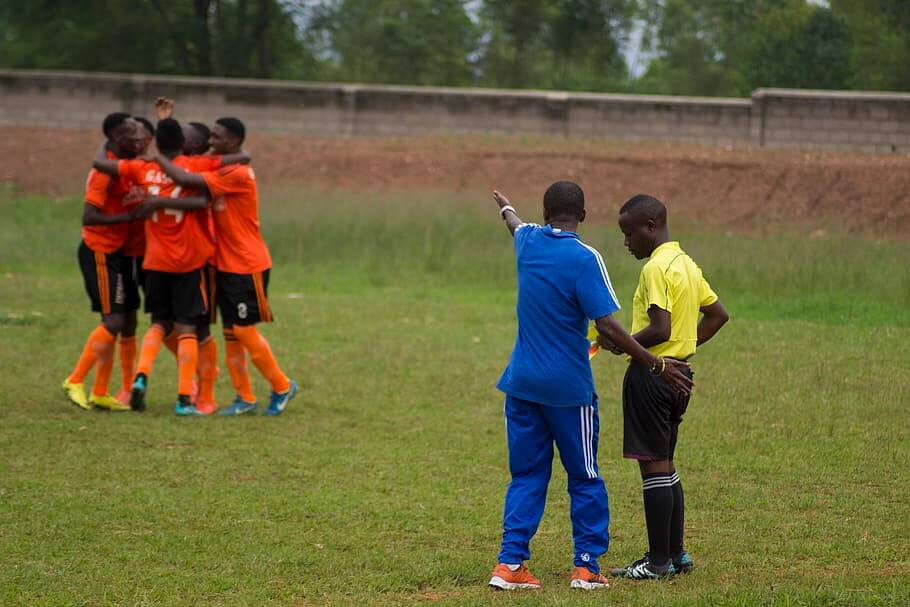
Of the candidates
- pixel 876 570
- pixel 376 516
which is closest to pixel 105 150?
pixel 376 516

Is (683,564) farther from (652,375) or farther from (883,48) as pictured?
(883,48)

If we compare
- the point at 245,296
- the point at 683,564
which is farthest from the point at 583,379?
the point at 245,296

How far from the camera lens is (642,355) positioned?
A: 5.41 m

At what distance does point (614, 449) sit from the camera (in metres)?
8.69

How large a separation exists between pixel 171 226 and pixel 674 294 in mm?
5069

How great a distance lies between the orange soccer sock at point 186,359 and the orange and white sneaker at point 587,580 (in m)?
4.89

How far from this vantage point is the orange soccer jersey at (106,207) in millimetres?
9633

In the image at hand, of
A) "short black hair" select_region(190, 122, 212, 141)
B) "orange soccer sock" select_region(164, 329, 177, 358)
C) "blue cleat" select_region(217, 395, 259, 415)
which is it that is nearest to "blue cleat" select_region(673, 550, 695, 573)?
"blue cleat" select_region(217, 395, 259, 415)

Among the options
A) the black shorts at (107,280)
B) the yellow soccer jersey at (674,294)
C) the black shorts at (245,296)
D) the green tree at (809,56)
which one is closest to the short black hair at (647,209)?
the yellow soccer jersey at (674,294)

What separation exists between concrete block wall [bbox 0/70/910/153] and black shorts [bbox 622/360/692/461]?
17798mm

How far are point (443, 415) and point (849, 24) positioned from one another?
24198 millimetres

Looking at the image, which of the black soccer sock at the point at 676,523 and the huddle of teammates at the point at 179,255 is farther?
the huddle of teammates at the point at 179,255

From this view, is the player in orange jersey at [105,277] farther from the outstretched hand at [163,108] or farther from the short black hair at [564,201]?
the short black hair at [564,201]

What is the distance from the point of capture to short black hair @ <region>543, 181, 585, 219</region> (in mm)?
5594
